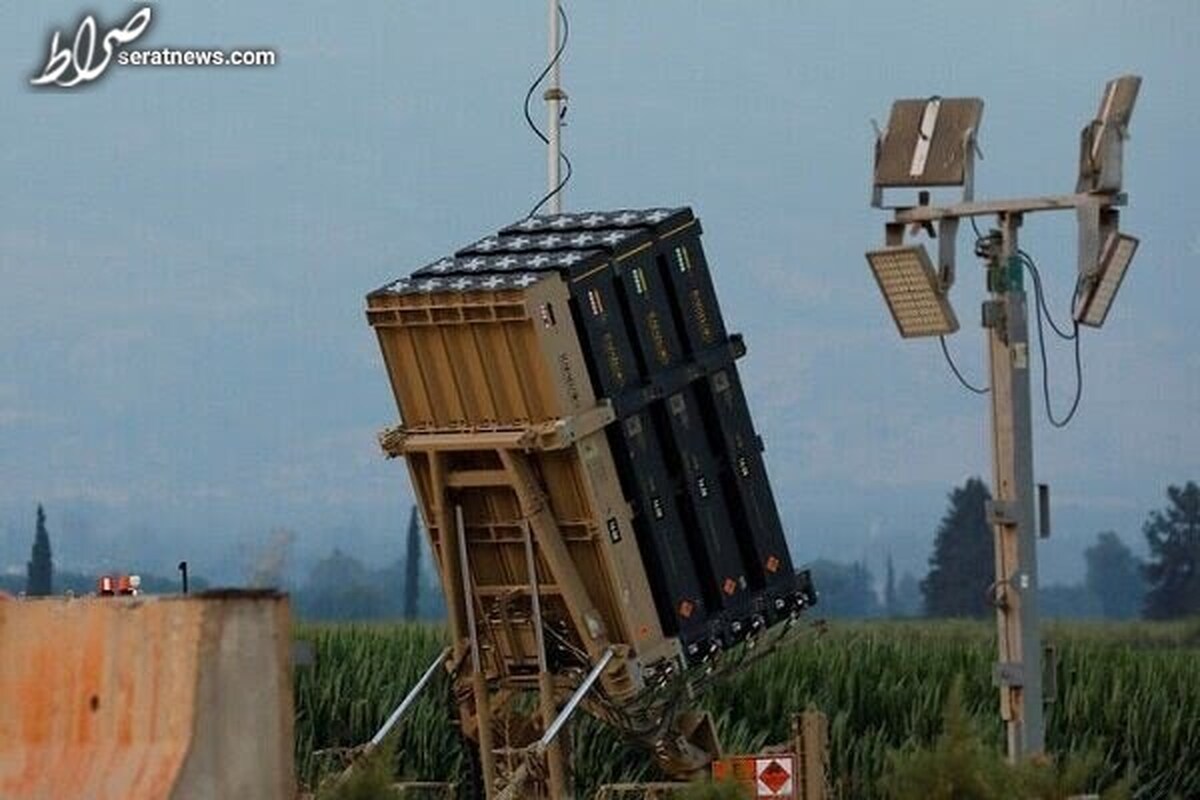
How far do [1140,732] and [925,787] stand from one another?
55.3ft

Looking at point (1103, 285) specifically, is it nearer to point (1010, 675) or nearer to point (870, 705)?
point (1010, 675)

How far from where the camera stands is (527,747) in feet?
75.9

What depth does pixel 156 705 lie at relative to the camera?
1476cm

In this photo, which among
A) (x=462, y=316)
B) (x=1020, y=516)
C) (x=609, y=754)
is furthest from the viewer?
(x=609, y=754)

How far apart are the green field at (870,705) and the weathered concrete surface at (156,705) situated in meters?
13.8

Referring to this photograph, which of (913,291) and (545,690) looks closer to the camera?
(913,291)

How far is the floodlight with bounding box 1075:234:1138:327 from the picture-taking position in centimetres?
2014

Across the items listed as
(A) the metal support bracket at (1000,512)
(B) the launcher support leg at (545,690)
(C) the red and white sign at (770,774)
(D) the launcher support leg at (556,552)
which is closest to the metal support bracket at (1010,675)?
(A) the metal support bracket at (1000,512)

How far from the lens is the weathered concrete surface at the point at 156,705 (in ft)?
48.0

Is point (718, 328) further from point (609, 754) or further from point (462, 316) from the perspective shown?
point (609, 754)

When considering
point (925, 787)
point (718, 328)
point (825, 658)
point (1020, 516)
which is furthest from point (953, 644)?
point (925, 787)

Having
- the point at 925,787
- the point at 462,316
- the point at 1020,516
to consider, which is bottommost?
the point at 925,787

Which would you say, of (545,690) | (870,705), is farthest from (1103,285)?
(870,705)

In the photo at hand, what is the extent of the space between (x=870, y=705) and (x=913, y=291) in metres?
13.0
